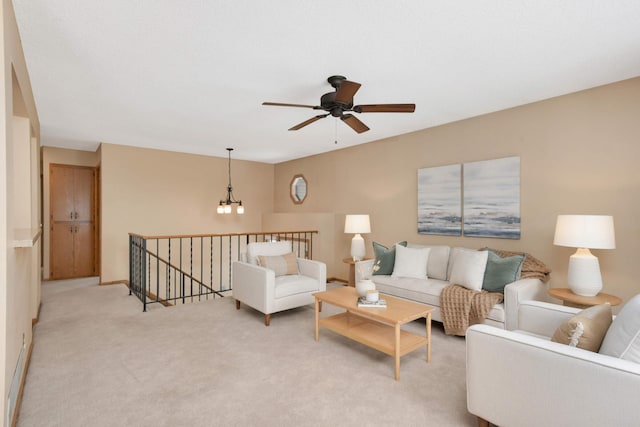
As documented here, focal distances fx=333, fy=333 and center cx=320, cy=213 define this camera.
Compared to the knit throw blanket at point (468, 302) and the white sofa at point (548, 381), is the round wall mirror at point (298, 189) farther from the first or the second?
the white sofa at point (548, 381)

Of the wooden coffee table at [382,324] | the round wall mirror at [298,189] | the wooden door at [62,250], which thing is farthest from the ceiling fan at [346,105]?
the wooden door at [62,250]

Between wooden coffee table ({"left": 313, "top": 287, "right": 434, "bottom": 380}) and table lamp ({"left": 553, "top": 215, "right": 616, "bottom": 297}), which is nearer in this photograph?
wooden coffee table ({"left": 313, "top": 287, "right": 434, "bottom": 380})

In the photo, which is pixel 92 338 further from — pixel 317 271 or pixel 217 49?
pixel 217 49

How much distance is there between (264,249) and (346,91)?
8.09 ft

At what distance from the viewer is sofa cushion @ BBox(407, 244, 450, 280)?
395cm

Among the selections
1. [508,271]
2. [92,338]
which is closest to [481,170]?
[508,271]

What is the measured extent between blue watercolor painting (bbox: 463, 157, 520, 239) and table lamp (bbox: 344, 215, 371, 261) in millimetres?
1394

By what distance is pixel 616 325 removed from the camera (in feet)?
5.23

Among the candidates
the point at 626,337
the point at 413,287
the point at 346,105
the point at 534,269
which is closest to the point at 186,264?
the point at 413,287

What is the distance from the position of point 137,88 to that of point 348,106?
2032 millimetres

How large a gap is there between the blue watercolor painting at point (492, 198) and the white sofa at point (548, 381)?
91.0 inches

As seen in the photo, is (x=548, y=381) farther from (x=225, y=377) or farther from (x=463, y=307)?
(x=225, y=377)

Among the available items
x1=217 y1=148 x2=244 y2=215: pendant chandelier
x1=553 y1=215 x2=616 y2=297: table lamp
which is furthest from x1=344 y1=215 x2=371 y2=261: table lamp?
x1=553 y1=215 x2=616 y2=297: table lamp

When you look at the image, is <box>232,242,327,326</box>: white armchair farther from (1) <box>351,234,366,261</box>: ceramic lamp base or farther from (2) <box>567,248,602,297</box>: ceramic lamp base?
(2) <box>567,248,602,297</box>: ceramic lamp base
